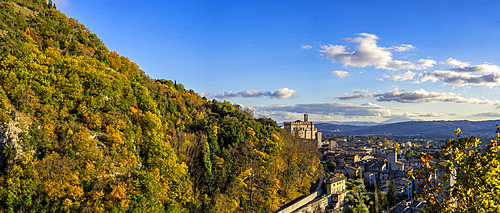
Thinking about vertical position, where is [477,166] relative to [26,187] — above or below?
above

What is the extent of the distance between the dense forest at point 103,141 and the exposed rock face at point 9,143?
61 millimetres

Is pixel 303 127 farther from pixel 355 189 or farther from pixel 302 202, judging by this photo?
pixel 302 202

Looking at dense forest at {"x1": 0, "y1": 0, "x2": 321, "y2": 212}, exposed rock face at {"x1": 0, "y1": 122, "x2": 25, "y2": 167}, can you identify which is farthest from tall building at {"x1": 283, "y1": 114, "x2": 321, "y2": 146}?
exposed rock face at {"x1": 0, "y1": 122, "x2": 25, "y2": 167}

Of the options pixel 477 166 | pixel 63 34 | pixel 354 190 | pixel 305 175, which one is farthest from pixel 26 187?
pixel 354 190

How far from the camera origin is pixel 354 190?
140 ft

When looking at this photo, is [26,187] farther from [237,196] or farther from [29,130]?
[237,196]

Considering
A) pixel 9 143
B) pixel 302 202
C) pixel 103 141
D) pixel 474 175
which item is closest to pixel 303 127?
pixel 302 202

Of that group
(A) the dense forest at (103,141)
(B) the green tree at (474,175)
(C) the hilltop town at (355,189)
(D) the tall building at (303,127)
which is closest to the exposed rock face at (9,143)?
(A) the dense forest at (103,141)

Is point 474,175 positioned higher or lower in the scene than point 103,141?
higher

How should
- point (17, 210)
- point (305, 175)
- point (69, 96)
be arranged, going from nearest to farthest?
point (17, 210) → point (69, 96) → point (305, 175)

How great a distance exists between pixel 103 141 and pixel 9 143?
558cm

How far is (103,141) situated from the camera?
22719 millimetres

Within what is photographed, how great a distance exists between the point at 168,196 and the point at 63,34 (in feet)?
60.0

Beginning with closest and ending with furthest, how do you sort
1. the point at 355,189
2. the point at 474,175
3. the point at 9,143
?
the point at 474,175, the point at 9,143, the point at 355,189
